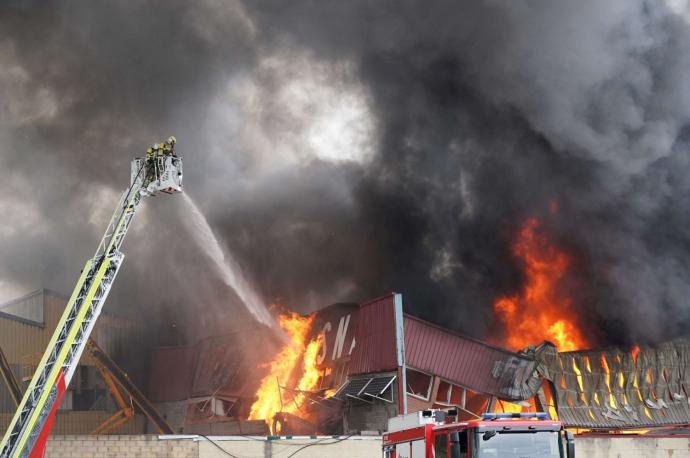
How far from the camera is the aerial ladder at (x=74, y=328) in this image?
18.2 metres

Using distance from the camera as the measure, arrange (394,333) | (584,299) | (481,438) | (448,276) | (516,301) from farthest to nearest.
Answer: (448,276) → (516,301) → (584,299) → (394,333) → (481,438)

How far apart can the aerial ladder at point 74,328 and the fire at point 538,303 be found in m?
20.0

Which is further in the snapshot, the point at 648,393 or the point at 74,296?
the point at 648,393

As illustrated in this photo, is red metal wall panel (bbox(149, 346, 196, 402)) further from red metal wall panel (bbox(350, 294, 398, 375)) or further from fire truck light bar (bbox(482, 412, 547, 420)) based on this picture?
fire truck light bar (bbox(482, 412, 547, 420))

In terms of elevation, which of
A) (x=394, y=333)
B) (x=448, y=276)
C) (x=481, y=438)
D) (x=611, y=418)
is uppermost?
(x=448, y=276)

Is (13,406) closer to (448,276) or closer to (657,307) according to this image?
(448,276)

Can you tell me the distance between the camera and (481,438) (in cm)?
1190

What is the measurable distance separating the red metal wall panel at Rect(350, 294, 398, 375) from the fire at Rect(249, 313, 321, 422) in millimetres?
3074

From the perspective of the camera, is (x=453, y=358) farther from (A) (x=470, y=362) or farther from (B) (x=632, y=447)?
(B) (x=632, y=447)

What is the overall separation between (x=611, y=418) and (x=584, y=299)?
6769mm

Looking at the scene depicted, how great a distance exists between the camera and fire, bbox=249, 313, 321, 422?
32.0m

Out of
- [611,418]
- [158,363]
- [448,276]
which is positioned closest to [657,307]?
[611,418]

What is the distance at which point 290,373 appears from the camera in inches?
1302

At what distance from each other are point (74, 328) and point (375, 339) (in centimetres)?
1198
